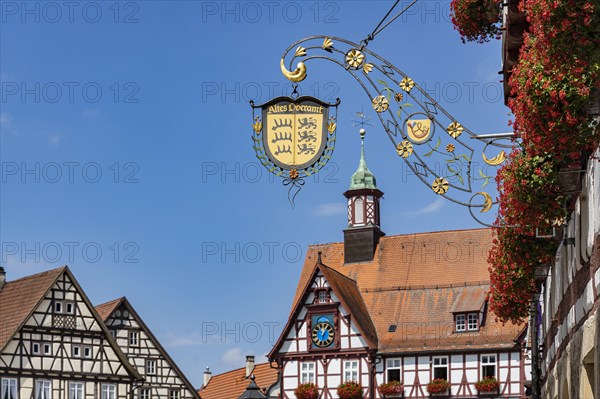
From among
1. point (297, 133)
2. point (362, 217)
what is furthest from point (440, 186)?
point (362, 217)

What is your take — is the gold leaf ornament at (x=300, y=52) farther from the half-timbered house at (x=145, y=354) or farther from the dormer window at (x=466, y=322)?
the half-timbered house at (x=145, y=354)

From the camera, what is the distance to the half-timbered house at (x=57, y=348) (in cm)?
4916

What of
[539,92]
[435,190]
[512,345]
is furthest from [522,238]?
[512,345]

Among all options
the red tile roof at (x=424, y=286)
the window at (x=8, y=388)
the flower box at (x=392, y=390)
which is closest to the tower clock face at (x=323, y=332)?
the red tile roof at (x=424, y=286)

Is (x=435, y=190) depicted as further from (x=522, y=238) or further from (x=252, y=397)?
(x=252, y=397)

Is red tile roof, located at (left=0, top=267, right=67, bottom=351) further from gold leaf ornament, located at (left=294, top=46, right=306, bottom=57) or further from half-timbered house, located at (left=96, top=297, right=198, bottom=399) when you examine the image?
gold leaf ornament, located at (left=294, top=46, right=306, bottom=57)

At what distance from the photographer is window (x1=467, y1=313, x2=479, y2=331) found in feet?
174

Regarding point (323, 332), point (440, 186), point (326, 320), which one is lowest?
point (440, 186)

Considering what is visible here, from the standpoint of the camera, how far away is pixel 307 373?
2168 inches

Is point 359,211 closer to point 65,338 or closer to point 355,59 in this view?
point 65,338

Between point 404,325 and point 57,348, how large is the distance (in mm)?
14318

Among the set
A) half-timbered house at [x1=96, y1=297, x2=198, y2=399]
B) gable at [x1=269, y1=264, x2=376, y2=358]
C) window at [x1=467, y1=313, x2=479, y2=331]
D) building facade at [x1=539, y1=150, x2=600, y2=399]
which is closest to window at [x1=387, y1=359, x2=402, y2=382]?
gable at [x1=269, y1=264, x2=376, y2=358]

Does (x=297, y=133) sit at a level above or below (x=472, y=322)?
below

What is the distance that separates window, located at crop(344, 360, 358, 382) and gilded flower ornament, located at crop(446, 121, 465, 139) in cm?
4146
